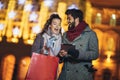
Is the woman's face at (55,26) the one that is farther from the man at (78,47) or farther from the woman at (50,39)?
the man at (78,47)

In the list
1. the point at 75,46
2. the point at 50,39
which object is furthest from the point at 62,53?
the point at 50,39

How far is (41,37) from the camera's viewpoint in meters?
2.78

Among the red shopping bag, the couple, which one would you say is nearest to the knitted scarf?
the couple

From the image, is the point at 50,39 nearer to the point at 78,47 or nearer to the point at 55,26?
the point at 55,26

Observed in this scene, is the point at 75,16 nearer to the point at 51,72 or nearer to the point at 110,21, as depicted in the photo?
the point at 51,72

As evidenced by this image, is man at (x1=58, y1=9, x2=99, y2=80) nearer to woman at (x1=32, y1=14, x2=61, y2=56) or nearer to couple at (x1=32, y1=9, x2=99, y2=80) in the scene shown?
couple at (x1=32, y1=9, x2=99, y2=80)

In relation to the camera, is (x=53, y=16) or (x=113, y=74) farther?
(x=113, y=74)

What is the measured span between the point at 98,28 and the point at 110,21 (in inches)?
27.5

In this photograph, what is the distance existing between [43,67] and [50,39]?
37cm

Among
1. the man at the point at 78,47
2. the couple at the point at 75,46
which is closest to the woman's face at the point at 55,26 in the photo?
the couple at the point at 75,46

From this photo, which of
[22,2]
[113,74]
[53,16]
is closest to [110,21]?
[113,74]

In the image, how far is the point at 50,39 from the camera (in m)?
2.79

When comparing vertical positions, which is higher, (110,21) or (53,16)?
(53,16)

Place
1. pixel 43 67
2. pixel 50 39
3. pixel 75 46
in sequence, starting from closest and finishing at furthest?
pixel 43 67, pixel 75 46, pixel 50 39
